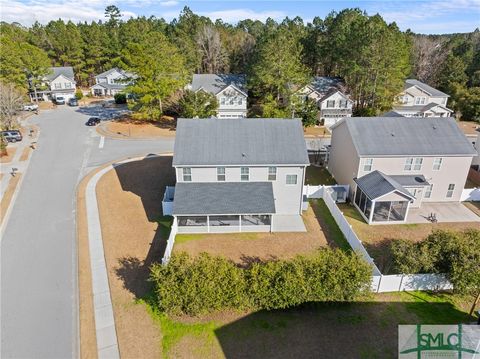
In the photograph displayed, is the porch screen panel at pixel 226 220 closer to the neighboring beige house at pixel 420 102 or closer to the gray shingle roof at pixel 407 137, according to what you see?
the gray shingle roof at pixel 407 137

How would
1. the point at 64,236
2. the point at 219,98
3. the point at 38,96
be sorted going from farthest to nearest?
the point at 38,96 < the point at 219,98 < the point at 64,236

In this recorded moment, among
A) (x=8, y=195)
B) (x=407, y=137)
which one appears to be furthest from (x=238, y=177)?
(x=8, y=195)

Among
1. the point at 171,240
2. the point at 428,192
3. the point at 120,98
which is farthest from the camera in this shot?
the point at 120,98

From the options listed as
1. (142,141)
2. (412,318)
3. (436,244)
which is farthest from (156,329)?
(142,141)

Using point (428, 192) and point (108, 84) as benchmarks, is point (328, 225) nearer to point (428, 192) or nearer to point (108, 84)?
point (428, 192)

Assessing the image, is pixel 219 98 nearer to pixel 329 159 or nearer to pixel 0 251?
pixel 329 159

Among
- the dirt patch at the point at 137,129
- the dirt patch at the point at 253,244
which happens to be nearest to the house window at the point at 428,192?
the dirt patch at the point at 253,244
